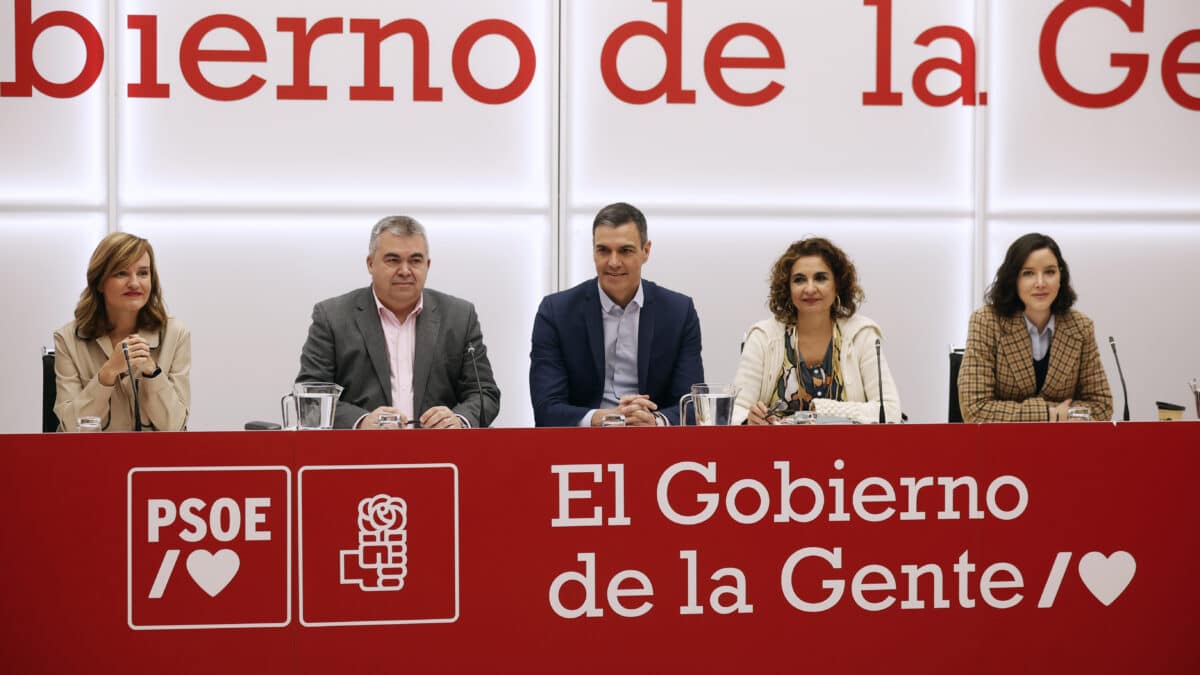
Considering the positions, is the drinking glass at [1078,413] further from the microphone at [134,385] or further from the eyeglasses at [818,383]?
the microphone at [134,385]

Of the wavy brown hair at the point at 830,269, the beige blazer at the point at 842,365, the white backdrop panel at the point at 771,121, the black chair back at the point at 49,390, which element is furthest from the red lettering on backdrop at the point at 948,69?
the black chair back at the point at 49,390

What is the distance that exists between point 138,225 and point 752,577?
298 cm

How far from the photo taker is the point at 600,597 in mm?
2035

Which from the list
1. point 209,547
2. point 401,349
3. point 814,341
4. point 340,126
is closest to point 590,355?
point 401,349

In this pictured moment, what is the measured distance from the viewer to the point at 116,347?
2.73 metres

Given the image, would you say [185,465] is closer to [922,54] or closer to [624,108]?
[624,108]

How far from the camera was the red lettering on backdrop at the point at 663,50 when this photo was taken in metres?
4.14

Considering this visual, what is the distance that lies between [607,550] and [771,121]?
258 cm

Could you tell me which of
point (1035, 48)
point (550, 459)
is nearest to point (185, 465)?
point (550, 459)

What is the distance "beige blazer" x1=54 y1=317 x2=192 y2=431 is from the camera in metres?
2.80

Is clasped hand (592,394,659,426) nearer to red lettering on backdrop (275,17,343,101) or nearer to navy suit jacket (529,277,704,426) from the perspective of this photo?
navy suit jacket (529,277,704,426)

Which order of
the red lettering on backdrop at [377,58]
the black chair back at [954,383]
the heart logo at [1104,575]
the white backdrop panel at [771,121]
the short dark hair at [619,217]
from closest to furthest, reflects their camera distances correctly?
the heart logo at [1104,575], the short dark hair at [619,217], the black chair back at [954,383], the red lettering on backdrop at [377,58], the white backdrop panel at [771,121]

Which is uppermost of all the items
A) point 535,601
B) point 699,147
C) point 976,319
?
point 699,147

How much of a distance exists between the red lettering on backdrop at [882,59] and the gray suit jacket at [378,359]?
6.68 ft
